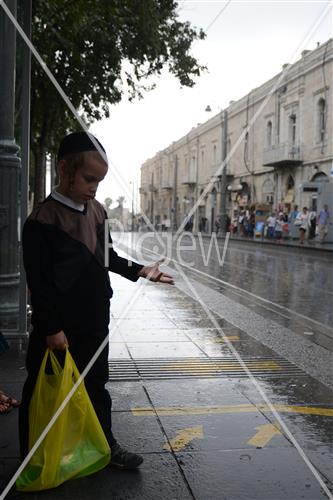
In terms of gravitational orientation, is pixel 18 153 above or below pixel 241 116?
below

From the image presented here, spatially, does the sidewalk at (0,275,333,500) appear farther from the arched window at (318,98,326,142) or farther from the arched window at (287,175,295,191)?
the arched window at (287,175,295,191)

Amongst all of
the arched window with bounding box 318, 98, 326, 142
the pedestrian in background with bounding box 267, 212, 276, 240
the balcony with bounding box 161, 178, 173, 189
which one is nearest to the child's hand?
the pedestrian in background with bounding box 267, 212, 276, 240

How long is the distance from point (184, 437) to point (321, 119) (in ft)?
103

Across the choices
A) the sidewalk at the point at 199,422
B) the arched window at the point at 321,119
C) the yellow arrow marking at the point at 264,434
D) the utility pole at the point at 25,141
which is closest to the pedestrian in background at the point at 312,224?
the arched window at the point at 321,119

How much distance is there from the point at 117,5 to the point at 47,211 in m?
9.84

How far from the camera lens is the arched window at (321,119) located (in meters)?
32.1

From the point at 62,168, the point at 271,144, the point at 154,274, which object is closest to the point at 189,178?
the point at 271,144

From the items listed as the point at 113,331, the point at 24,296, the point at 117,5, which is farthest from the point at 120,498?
the point at 117,5

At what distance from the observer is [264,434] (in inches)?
141

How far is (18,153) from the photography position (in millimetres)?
6012

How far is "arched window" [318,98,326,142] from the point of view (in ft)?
105

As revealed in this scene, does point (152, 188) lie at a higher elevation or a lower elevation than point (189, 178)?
lower

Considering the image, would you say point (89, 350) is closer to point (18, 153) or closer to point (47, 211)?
point (47, 211)

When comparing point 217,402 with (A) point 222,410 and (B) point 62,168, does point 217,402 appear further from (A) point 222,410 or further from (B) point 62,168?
(B) point 62,168
